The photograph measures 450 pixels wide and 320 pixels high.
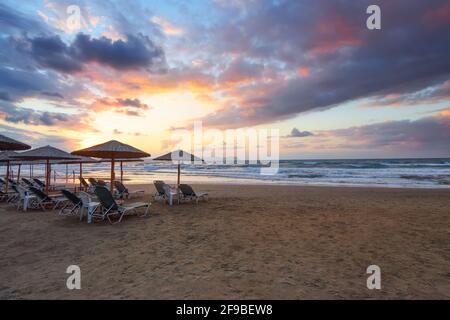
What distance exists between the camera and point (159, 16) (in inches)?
458

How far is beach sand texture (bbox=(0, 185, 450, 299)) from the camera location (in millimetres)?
3191

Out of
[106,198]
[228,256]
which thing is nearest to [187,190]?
[106,198]

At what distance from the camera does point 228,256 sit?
436 centimetres

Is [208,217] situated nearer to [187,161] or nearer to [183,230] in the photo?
[183,230]

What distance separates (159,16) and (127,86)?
5580 millimetres

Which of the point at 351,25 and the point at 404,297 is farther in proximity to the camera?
the point at 351,25

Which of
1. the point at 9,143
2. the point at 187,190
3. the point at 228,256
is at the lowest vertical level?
the point at 228,256

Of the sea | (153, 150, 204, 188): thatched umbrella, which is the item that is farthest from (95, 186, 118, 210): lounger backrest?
the sea

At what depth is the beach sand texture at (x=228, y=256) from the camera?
319 cm

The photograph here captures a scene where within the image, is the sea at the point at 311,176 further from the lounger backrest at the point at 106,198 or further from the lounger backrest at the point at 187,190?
the lounger backrest at the point at 106,198

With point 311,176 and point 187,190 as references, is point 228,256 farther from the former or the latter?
point 311,176

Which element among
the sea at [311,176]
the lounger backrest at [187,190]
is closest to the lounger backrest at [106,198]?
the lounger backrest at [187,190]

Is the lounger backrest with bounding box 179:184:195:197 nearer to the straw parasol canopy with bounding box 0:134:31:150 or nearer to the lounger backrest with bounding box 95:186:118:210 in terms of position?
the lounger backrest with bounding box 95:186:118:210

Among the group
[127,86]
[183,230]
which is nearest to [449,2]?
[183,230]
